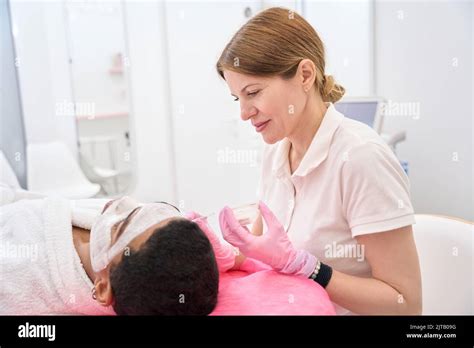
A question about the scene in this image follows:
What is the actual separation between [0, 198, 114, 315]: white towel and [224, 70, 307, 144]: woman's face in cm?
40

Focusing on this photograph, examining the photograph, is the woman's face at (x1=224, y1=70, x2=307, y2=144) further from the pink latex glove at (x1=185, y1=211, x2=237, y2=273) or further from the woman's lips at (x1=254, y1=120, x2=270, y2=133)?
the pink latex glove at (x1=185, y1=211, x2=237, y2=273)

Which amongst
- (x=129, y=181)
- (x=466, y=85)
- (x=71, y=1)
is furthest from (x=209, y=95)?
(x=466, y=85)

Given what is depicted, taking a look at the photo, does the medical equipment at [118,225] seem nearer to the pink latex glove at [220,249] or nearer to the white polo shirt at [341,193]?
the pink latex glove at [220,249]

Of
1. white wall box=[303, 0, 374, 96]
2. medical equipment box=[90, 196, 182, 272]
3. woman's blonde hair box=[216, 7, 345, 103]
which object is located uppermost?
white wall box=[303, 0, 374, 96]

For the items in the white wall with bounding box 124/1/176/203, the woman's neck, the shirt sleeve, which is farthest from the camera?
the white wall with bounding box 124/1/176/203

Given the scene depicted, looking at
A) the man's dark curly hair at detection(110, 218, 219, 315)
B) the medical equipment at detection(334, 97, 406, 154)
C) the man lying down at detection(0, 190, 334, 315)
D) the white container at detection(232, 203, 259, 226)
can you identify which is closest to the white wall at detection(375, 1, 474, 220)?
the medical equipment at detection(334, 97, 406, 154)

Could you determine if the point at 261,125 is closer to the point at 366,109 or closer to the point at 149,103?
the point at 366,109

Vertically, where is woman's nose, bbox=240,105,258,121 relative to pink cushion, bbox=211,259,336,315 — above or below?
above

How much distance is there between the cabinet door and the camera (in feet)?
7.37

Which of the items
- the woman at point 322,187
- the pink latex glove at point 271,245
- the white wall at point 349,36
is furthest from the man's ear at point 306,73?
the white wall at point 349,36

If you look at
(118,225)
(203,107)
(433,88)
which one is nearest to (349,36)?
(433,88)

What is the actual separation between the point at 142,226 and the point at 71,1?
1711 mm

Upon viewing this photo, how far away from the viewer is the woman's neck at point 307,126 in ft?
2.91

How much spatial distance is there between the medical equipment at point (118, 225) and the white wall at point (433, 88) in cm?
136
